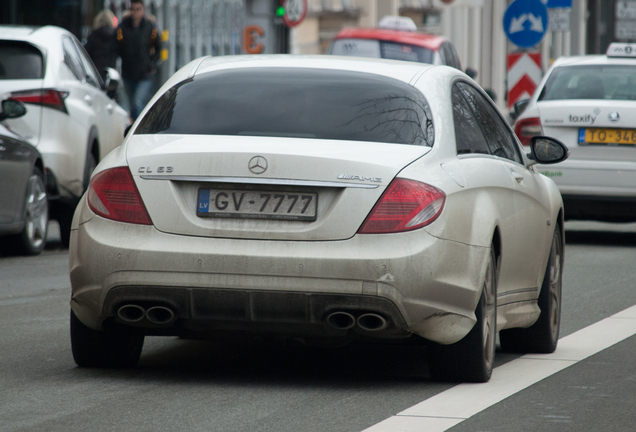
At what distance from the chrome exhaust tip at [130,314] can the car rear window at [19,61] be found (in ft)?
20.0

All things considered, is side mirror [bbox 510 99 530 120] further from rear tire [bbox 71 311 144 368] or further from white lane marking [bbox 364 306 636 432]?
rear tire [bbox 71 311 144 368]

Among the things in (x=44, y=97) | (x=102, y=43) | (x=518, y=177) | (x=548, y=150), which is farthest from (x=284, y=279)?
(x=102, y=43)

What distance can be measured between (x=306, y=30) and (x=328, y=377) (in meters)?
27.5

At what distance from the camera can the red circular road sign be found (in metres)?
23.7

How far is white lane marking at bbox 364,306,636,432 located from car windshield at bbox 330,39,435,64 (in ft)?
43.4

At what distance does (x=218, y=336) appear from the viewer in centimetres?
594

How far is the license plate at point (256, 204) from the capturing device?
219 inches

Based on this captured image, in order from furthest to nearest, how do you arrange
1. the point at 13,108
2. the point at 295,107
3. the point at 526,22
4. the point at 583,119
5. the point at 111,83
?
the point at 526,22 → the point at 111,83 → the point at 583,119 → the point at 13,108 → the point at 295,107

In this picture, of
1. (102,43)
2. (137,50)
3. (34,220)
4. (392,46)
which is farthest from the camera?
(392,46)

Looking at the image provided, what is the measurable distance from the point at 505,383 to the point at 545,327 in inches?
39.3

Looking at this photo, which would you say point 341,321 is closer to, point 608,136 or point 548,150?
point 548,150

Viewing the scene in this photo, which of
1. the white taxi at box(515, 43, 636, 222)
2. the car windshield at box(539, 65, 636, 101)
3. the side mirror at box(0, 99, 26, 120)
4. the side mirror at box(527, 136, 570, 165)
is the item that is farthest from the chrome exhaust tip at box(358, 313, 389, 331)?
the car windshield at box(539, 65, 636, 101)

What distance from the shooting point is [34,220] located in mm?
11305

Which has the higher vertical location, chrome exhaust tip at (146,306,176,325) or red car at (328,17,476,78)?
chrome exhaust tip at (146,306,176,325)
